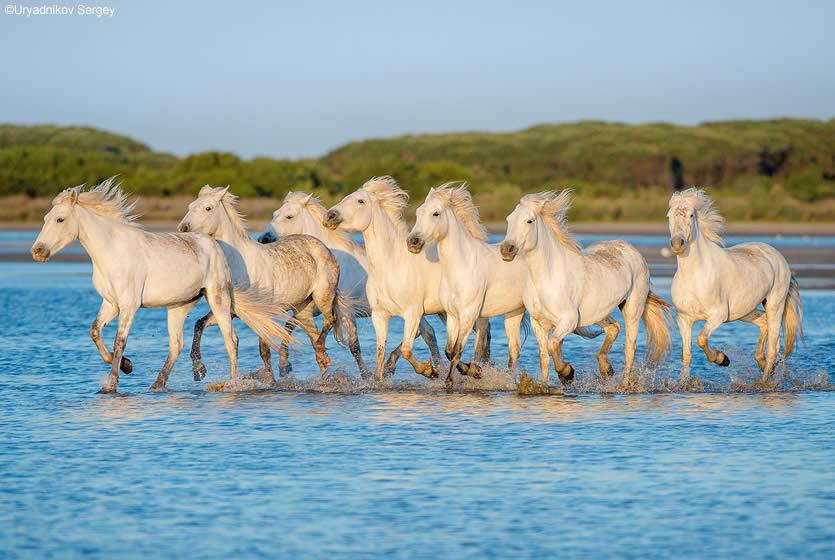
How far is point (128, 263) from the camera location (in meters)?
11.2

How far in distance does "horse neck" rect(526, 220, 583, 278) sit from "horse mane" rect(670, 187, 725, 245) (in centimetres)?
114

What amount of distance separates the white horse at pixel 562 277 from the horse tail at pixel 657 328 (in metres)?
0.55

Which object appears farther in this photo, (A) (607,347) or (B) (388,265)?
(A) (607,347)

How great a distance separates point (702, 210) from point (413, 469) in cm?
517

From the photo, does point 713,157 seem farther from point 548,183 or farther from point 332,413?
point 332,413

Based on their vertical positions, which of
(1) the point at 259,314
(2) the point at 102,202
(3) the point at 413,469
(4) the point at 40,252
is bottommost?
(3) the point at 413,469

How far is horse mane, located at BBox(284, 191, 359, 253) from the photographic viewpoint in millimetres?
13492

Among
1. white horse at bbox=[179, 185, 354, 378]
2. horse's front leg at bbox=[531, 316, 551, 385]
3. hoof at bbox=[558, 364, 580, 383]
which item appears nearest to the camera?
hoof at bbox=[558, 364, 580, 383]

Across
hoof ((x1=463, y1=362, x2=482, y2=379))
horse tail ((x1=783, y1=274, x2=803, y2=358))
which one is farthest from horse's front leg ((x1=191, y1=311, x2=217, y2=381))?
horse tail ((x1=783, y1=274, x2=803, y2=358))

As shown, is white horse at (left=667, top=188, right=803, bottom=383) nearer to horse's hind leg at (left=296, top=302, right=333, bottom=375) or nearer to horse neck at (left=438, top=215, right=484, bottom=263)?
horse neck at (left=438, top=215, right=484, bottom=263)

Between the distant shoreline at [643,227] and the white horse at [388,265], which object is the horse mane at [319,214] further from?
the distant shoreline at [643,227]

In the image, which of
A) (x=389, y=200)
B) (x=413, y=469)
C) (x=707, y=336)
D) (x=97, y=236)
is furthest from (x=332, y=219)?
(x=413, y=469)

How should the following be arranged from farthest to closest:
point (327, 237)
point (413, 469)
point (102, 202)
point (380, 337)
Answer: point (327, 237) < point (380, 337) < point (102, 202) < point (413, 469)

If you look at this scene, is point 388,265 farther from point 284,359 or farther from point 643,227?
→ point 643,227
